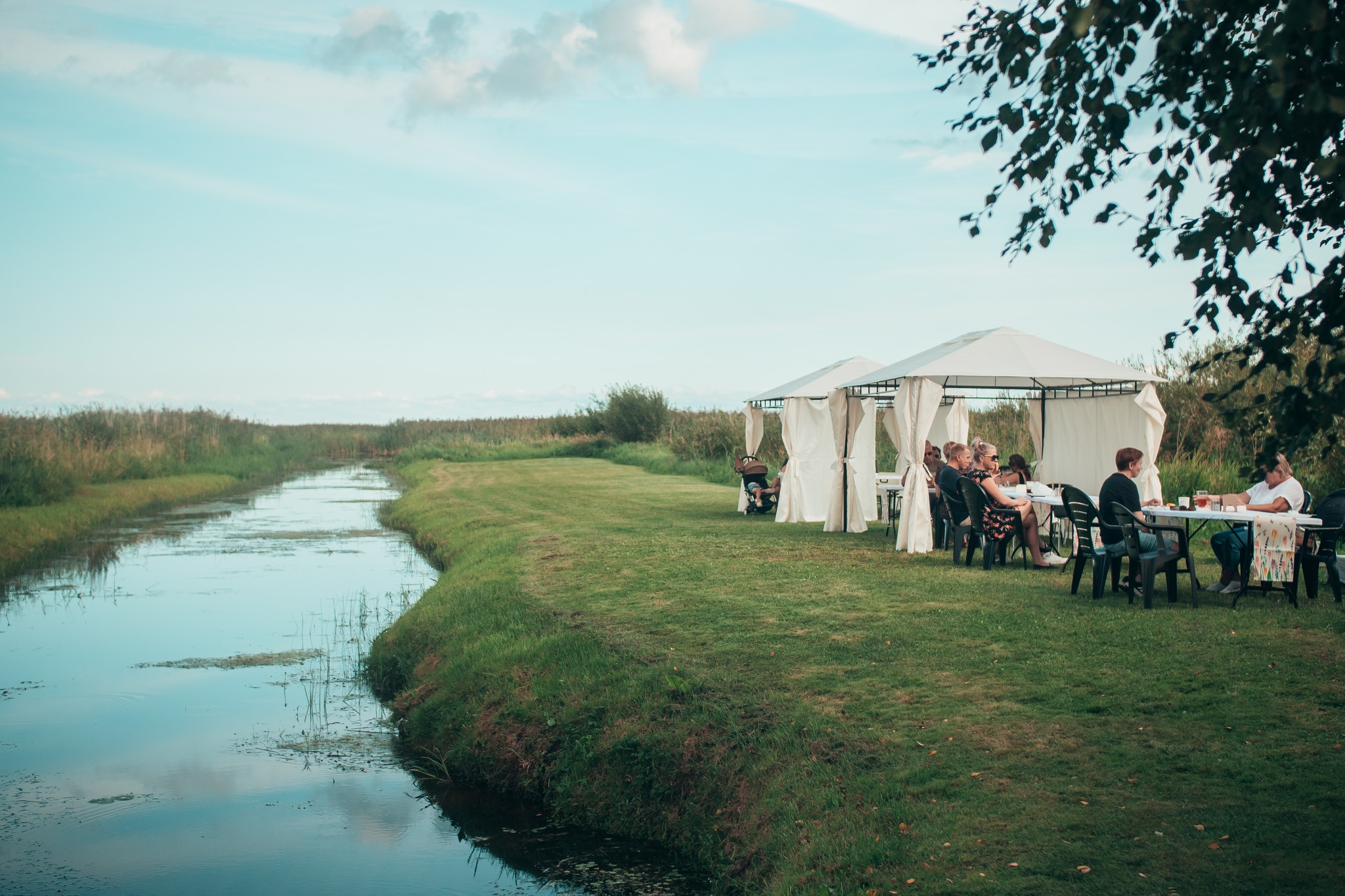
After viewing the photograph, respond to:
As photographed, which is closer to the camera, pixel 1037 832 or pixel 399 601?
pixel 1037 832

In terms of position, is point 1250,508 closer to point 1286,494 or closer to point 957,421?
point 1286,494

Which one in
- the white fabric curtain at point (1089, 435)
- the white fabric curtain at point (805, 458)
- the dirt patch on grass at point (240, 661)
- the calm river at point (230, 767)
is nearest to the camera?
the calm river at point (230, 767)

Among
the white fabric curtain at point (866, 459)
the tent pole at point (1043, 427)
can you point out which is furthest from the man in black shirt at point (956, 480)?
the tent pole at point (1043, 427)

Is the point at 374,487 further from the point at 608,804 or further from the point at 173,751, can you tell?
the point at 608,804

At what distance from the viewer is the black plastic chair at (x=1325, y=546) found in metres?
8.63

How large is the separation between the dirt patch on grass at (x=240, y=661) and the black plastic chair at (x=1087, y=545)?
7.77 meters

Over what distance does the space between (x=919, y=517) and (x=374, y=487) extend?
82.0 feet

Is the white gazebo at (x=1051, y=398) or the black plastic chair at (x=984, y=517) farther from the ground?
the white gazebo at (x=1051, y=398)

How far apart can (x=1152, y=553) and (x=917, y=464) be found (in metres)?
4.10

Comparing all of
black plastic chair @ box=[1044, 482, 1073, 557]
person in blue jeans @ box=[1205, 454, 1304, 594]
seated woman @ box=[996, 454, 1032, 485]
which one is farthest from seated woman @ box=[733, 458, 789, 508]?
person in blue jeans @ box=[1205, 454, 1304, 594]

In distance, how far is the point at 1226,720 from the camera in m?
5.72

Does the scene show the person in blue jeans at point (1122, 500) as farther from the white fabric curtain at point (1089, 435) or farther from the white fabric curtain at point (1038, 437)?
the white fabric curtain at point (1038, 437)

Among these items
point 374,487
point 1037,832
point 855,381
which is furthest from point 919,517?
point 374,487

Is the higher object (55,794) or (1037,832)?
(1037,832)
